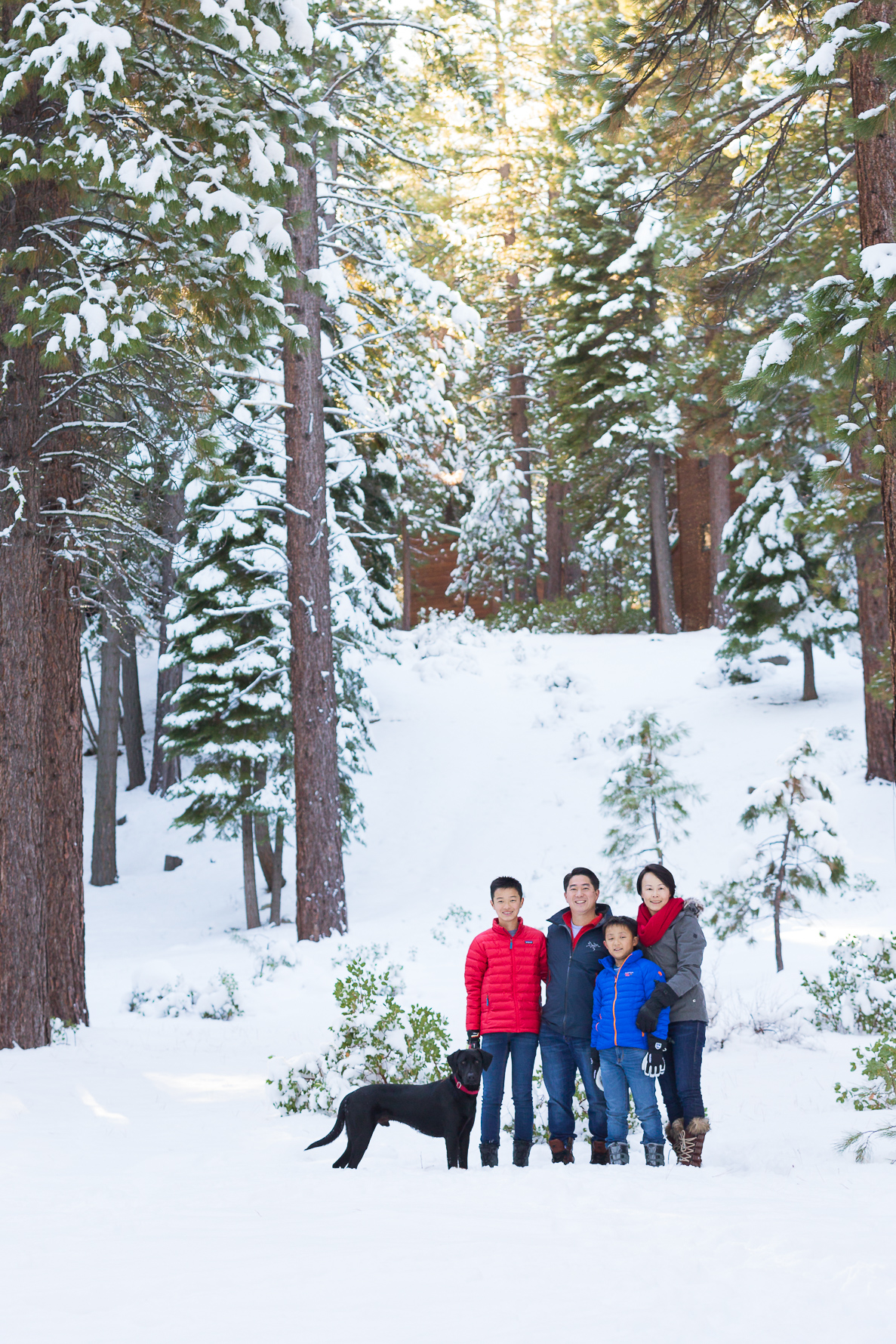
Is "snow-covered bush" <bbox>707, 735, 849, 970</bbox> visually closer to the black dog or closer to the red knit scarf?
the red knit scarf

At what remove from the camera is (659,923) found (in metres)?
6.40

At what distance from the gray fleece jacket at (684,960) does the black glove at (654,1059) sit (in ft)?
0.67

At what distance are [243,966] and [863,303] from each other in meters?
10.5

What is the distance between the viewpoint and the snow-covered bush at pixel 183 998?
11.9m

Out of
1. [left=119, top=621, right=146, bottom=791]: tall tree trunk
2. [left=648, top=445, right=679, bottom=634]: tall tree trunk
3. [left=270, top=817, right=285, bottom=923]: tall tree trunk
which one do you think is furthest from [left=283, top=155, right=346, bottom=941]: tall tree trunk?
[left=648, top=445, right=679, bottom=634]: tall tree trunk

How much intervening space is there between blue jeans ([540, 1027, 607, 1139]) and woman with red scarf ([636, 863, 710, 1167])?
0.40m

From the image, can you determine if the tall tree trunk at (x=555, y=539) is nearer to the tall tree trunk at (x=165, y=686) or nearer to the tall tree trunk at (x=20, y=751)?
the tall tree trunk at (x=165, y=686)

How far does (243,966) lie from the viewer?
1371cm

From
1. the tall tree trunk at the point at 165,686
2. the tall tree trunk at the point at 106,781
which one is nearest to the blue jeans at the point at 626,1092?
the tall tree trunk at the point at 165,686

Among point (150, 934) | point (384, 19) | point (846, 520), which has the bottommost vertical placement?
point (150, 934)

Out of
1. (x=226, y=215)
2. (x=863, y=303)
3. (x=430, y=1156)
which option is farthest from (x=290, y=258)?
(x=430, y=1156)

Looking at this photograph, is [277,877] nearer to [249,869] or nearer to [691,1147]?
[249,869]

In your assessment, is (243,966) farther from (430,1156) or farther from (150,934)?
(430,1156)

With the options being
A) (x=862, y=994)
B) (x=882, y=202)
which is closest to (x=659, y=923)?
(x=862, y=994)
